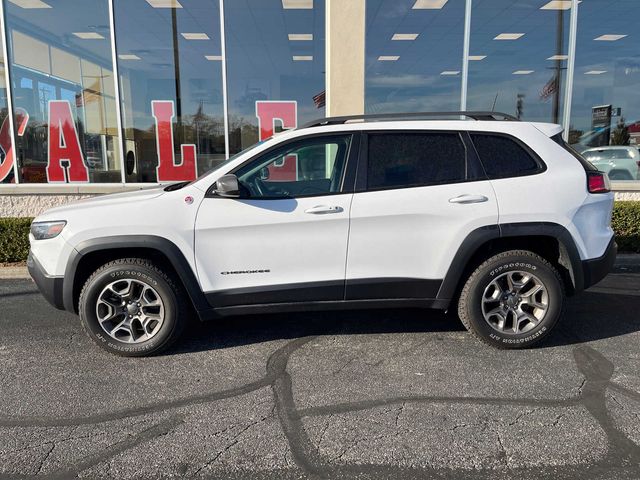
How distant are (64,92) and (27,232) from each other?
118 inches

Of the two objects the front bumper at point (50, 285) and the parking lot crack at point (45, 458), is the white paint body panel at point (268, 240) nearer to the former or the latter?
the front bumper at point (50, 285)

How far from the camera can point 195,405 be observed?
3.08 m

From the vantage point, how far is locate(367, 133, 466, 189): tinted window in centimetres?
377

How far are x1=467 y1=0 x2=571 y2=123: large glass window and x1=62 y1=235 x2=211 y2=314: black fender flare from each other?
707 cm

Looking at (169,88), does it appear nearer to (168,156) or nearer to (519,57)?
(168,156)

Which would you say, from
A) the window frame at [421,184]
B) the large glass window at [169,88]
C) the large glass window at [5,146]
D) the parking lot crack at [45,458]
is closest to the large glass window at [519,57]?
the large glass window at [169,88]

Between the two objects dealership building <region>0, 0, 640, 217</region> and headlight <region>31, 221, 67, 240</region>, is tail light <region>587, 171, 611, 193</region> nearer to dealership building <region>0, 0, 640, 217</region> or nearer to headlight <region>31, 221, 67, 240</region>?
headlight <region>31, 221, 67, 240</region>

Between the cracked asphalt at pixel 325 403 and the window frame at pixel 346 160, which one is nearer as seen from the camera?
the cracked asphalt at pixel 325 403

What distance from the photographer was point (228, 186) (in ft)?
11.6

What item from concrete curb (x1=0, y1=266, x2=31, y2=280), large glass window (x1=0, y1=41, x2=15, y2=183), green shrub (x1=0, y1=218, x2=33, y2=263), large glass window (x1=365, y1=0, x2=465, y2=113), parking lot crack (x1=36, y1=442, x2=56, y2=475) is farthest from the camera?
large glass window (x1=365, y1=0, x2=465, y2=113)

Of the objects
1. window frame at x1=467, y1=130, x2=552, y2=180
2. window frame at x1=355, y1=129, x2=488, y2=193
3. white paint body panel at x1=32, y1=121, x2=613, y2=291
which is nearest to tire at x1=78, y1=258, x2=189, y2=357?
white paint body panel at x1=32, y1=121, x2=613, y2=291

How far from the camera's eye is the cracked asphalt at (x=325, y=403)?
8.15 feet

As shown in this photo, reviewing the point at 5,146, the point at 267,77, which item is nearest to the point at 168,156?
the point at 267,77

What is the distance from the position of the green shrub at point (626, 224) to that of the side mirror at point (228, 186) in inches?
240
